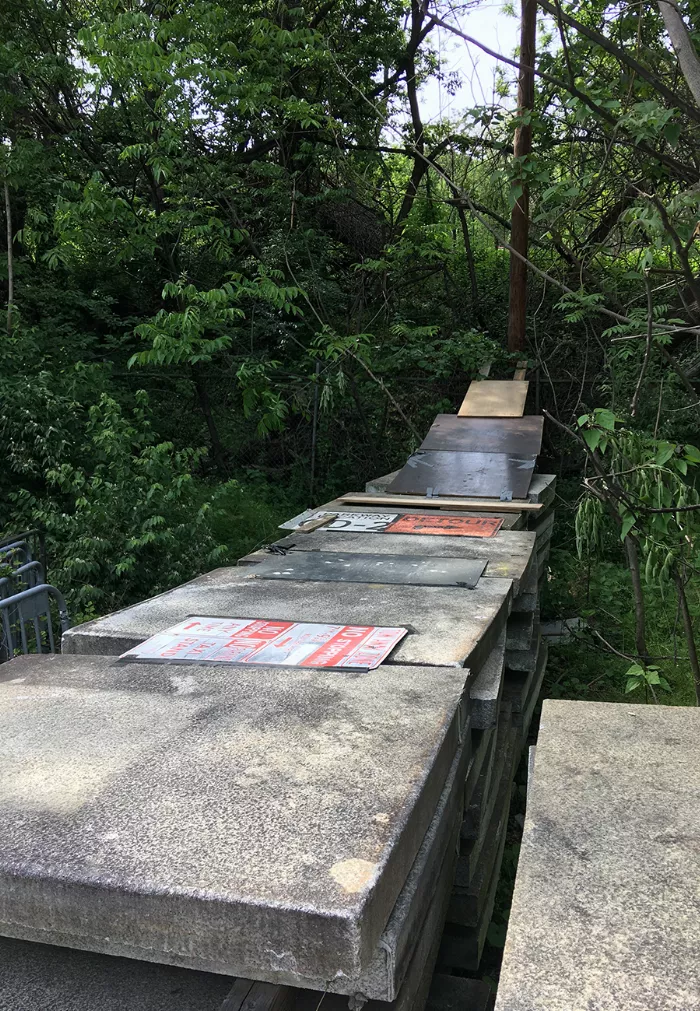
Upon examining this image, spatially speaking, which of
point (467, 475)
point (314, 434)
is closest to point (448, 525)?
point (467, 475)

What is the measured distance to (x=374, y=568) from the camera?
396 cm

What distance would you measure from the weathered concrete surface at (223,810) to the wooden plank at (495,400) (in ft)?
18.5

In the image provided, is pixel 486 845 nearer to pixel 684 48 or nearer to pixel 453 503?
pixel 684 48

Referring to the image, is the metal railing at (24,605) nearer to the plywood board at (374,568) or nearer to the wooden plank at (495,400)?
Result: the plywood board at (374,568)

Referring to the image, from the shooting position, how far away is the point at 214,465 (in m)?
9.77

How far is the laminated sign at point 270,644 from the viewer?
2.59m

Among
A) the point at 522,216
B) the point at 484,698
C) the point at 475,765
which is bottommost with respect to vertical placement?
the point at 475,765

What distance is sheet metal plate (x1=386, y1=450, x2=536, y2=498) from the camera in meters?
6.07

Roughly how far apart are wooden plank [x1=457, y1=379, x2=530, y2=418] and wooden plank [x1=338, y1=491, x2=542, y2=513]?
1.98 metres

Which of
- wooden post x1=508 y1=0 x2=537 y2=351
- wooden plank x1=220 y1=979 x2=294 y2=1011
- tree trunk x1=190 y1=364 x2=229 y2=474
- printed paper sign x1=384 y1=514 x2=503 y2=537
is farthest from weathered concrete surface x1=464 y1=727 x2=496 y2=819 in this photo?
tree trunk x1=190 y1=364 x2=229 y2=474

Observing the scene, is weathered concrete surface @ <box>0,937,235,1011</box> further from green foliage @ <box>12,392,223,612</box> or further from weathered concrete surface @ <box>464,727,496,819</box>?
green foliage @ <box>12,392,223,612</box>

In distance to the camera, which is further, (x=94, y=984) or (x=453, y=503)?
(x=453, y=503)

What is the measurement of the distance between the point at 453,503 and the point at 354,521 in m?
0.90

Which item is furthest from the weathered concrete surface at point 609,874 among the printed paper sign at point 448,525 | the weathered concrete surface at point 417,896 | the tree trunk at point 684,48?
the printed paper sign at point 448,525
